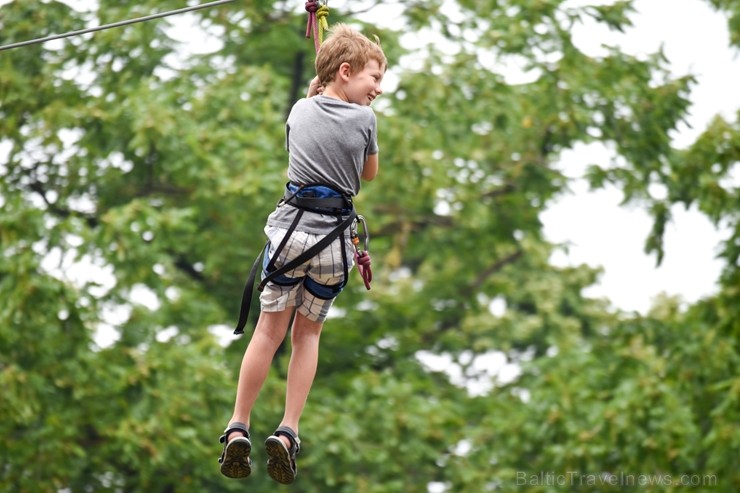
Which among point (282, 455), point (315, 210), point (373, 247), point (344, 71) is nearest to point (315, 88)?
point (344, 71)

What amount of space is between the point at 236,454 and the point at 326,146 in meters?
1.22

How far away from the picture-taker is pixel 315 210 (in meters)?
5.55

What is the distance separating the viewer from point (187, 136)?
1373 centimetres

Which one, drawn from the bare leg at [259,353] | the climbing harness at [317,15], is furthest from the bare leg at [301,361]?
the climbing harness at [317,15]

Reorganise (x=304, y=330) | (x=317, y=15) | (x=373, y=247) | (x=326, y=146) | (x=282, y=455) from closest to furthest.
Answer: (x=326, y=146) → (x=282, y=455) → (x=304, y=330) → (x=317, y=15) → (x=373, y=247)

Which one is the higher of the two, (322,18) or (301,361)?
(322,18)

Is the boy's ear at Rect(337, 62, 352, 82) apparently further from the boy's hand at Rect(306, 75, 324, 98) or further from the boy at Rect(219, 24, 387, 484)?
the boy's hand at Rect(306, 75, 324, 98)

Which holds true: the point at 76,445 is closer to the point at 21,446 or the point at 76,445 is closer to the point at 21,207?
the point at 21,446

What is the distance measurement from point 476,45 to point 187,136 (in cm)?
350

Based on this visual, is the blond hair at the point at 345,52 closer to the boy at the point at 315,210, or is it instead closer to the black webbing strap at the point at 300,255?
the boy at the point at 315,210

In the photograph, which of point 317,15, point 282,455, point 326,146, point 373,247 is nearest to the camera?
point 326,146

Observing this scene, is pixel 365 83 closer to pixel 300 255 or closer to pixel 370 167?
pixel 370 167

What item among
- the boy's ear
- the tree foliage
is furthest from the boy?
the tree foliage

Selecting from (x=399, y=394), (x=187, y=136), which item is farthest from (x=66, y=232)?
(x=399, y=394)
